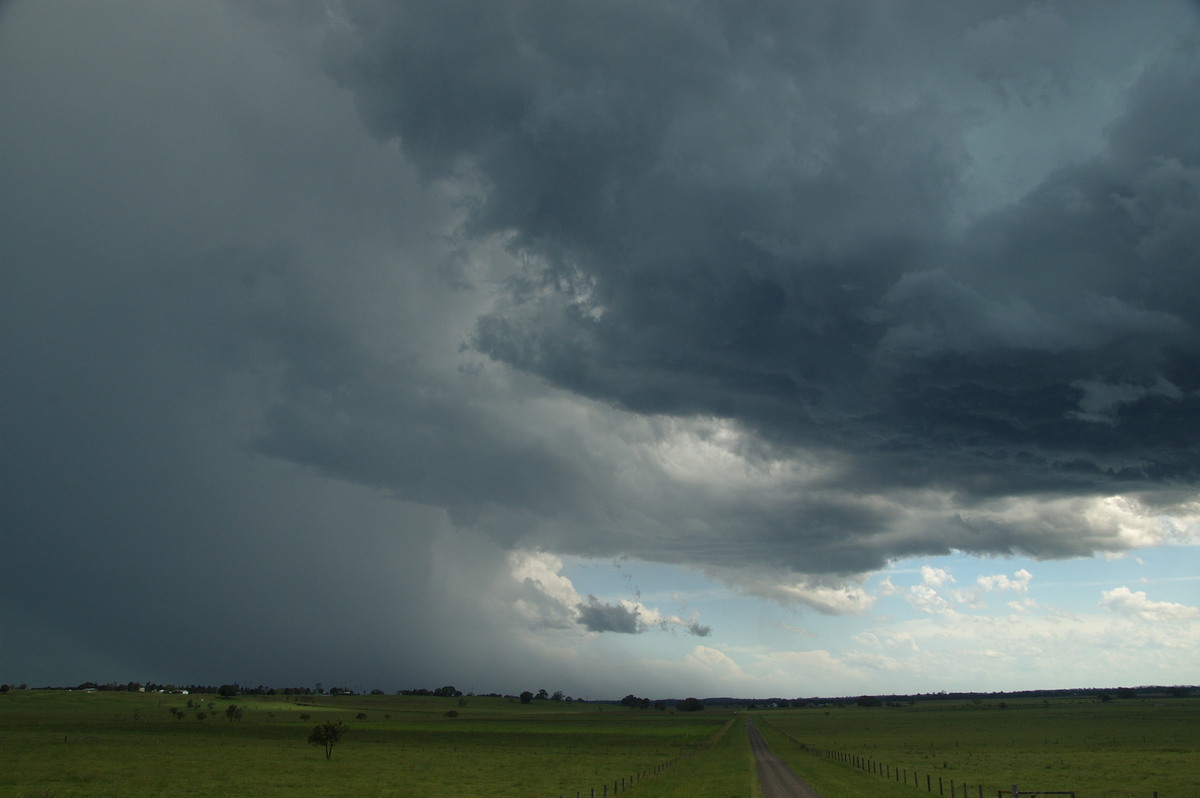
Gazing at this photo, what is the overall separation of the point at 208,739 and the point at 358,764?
47.7 meters

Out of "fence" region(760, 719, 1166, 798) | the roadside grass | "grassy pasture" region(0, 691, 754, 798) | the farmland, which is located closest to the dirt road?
the roadside grass

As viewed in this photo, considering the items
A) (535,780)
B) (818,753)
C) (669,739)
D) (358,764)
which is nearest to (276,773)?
(358,764)

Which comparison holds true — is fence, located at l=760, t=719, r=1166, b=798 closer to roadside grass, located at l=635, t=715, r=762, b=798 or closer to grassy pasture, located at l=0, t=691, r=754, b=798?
roadside grass, located at l=635, t=715, r=762, b=798

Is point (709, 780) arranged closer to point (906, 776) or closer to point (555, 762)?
point (906, 776)

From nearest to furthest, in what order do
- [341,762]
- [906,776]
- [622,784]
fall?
[622,784]
[906,776]
[341,762]

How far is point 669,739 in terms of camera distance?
126 m

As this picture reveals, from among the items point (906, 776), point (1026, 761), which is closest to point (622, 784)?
point (906, 776)

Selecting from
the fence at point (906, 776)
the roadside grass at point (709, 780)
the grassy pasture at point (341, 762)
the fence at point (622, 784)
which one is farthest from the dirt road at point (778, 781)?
the fence at point (622, 784)

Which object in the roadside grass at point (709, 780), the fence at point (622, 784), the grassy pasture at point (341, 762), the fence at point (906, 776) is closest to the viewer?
the fence at point (622, 784)

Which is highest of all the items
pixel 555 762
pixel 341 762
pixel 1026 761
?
pixel 1026 761

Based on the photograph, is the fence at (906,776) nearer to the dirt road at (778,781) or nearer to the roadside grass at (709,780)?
the dirt road at (778,781)

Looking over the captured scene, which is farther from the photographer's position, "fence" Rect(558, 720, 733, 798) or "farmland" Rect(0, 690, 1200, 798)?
"farmland" Rect(0, 690, 1200, 798)

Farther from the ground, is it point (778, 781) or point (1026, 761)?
point (778, 781)

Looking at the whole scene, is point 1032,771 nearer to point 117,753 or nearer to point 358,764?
point 358,764
